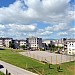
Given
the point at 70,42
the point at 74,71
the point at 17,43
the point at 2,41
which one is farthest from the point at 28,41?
the point at 74,71

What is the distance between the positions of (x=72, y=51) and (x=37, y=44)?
216ft

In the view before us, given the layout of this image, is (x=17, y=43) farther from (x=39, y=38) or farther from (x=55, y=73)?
(x=55, y=73)

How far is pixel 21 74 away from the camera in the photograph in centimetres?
3525

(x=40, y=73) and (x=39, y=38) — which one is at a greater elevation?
(x=39, y=38)

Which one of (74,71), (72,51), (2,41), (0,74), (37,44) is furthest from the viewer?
(2,41)

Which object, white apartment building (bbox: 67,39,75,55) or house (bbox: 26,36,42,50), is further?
house (bbox: 26,36,42,50)

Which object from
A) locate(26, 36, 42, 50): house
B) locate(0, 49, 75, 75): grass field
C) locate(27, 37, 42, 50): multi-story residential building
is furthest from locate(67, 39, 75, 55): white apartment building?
locate(27, 37, 42, 50): multi-story residential building

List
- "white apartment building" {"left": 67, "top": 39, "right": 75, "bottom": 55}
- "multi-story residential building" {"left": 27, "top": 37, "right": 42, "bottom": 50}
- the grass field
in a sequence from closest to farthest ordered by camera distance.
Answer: the grass field < "white apartment building" {"left": 67, "top": 39, "right": 75, "bottom": 55} < "multi-story residential building" {"left": 27, "top": 37, "right": 42, "bottom": 50}

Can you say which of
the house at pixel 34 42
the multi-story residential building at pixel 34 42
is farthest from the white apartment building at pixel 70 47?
the multi-story residential building at pixel 34 42

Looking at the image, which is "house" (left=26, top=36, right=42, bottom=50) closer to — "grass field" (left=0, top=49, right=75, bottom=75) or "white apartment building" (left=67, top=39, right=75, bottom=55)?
"white apartment building" (left=67, top=39, right=75, bottom=55)

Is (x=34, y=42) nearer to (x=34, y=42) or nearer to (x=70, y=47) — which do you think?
(x=34, y=42)

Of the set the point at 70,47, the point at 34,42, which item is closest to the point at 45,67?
the point at 70,47

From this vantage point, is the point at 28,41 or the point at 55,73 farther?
the point at 28,41

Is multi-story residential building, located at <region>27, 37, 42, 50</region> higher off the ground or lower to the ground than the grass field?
higher
